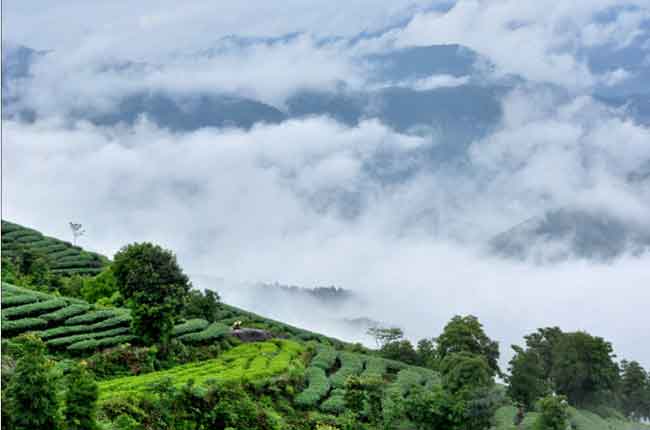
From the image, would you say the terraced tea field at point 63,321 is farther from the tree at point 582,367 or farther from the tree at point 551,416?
the tree at point 582,367

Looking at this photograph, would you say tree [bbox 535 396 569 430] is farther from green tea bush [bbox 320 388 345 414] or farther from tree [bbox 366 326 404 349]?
tree [bbox 366 326 404 349]

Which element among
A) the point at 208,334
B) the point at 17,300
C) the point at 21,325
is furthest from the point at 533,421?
the point at 17,300

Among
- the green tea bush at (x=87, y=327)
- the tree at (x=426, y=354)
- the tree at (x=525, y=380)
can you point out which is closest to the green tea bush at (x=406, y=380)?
the tree at (x=525, y=380)

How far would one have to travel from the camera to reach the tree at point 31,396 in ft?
76.8

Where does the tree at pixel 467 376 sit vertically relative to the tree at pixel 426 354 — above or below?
below

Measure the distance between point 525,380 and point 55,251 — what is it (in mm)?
50764

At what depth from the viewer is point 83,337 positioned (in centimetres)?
4459

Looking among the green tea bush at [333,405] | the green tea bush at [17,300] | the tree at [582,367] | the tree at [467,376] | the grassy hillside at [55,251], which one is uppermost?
the grassy hillside at [55,251]

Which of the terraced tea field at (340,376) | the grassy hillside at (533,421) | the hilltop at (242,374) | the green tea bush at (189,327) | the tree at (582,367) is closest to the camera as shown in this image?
the hilltop at (242,374)

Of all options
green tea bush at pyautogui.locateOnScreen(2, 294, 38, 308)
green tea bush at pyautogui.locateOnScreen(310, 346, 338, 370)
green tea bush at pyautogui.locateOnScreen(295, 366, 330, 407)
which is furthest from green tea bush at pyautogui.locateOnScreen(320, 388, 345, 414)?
green tea bush at pyautogui.locateOnScreen(2, 294, 38, 308)

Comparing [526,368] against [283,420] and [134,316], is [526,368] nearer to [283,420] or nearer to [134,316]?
[283,420]

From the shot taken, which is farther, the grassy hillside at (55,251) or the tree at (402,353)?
the grassy hillside at (55,251)

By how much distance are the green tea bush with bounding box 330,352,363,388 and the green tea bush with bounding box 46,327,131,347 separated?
12.7 m

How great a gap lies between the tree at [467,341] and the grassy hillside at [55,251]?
34906mm
